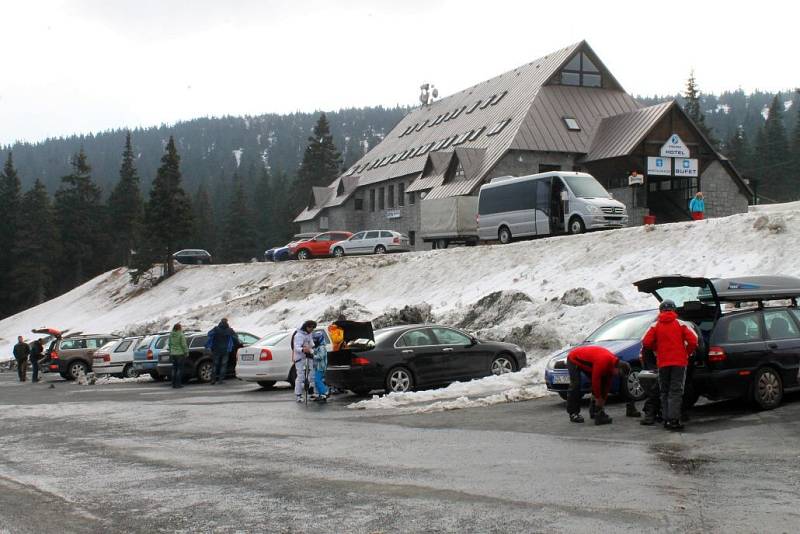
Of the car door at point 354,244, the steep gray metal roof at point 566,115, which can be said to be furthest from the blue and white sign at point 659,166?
the car door at point 354,244

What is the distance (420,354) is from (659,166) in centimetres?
3166

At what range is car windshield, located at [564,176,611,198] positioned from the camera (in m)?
33.1

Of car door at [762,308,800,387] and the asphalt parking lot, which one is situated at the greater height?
car door at [762,308,800,387]

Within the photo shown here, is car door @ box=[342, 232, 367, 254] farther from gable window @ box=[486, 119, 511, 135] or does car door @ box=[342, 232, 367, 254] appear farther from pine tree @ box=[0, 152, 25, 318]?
pine tree @ box=[0, 152, 25, 318]

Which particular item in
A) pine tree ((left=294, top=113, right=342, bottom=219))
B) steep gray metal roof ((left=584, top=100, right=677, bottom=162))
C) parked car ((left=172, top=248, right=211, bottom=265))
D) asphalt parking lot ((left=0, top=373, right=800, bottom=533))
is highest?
pine tree ((left=294, top=113, right=342, bottom=219))

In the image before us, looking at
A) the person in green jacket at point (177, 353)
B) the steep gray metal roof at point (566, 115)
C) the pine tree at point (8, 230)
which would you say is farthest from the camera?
the pine tree at point (8, 230)

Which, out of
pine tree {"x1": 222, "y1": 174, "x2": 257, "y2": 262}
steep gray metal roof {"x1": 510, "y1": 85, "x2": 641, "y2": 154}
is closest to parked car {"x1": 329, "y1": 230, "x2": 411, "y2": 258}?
steep gray metal roof {"x1": 510, "y1": 85, "x2": 641, "y2": 154}

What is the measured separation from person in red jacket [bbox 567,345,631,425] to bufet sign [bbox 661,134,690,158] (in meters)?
35.6

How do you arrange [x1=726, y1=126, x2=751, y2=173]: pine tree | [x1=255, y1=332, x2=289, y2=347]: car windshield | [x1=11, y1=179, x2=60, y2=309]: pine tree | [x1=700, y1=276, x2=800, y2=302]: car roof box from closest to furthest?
[x1=700, y1=276, x2=800, y2=302]: car roof box
[x1=255, y1=332, x2=289, y2=347]: car windshield
[x1=11, y1=179, x2=60, y2=309]: pine tree
[x1=726, y1=126, x2=751, y2=173]: pine tree

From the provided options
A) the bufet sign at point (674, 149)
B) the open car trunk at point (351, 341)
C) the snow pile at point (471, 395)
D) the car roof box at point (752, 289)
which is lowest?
the snow pile at point (471, 395)

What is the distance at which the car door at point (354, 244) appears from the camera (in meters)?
48.2

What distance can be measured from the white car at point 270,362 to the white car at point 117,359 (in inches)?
362

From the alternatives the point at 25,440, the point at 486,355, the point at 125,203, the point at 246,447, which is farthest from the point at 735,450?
the point at 125,203

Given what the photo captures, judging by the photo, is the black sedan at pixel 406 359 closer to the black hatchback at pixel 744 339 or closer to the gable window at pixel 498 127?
the black hatchback at pixel 744 339
